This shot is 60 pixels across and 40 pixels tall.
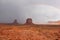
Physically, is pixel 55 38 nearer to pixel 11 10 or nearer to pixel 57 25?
pixel 57 25

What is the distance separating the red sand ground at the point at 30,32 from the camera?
4.41 meters

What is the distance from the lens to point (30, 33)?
175 inches

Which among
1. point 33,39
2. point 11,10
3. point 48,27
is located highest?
point 11,10

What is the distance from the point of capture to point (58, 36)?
445cm

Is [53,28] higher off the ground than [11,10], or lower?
lower

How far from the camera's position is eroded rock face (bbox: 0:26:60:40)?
4.40 metres

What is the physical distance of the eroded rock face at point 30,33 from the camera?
4402 millimetres

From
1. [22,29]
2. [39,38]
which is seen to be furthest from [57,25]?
[22,29]

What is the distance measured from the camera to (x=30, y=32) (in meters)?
4.46

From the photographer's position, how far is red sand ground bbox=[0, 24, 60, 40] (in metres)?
4.41

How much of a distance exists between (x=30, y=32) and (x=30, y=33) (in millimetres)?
25

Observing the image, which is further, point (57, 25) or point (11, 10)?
point (11, 10)

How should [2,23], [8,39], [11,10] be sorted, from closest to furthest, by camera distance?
[8,39] < [2,23] < [11,10]

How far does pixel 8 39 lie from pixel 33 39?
0.60m
